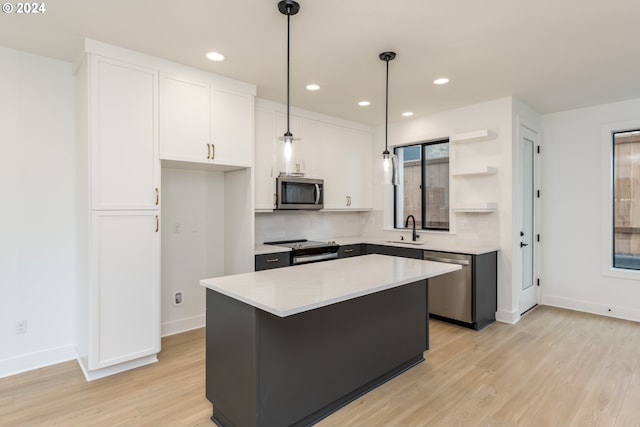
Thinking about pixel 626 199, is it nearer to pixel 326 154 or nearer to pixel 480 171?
pixel 480 171

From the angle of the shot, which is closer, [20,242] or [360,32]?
[360,32]

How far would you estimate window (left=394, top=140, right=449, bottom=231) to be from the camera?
15.5 ft

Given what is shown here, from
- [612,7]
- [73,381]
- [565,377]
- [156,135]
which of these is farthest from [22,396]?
[612,7]

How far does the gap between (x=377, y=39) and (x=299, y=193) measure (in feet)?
7.00

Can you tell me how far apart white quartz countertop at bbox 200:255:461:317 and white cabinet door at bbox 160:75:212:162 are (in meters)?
1.42

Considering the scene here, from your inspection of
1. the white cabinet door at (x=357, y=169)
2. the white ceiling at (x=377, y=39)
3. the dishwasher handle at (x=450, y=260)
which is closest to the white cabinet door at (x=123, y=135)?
the white ceiling at (x=377, y=39)

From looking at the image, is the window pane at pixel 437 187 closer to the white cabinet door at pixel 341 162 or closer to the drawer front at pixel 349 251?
the white cabinet door at pixel 341 162

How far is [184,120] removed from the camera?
3127 millimetres

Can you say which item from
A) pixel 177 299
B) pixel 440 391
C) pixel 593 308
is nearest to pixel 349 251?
pixel 177 299

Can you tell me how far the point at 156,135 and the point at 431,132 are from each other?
3440 millimetres

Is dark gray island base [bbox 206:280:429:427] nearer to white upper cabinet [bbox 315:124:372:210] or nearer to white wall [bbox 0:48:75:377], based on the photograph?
white wall [bbox 0:48:75:377]

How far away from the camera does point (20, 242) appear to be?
2.84 metres

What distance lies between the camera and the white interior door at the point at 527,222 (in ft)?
14.1

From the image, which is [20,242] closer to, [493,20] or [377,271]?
[377,271]
